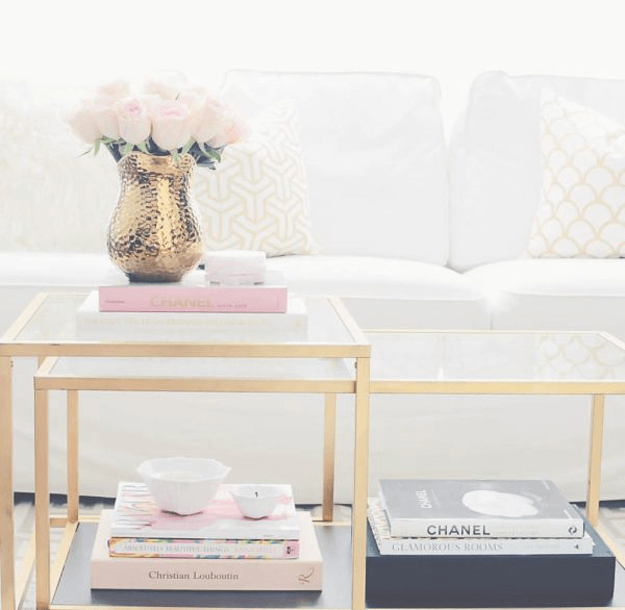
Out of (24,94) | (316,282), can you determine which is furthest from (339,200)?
(24,94)

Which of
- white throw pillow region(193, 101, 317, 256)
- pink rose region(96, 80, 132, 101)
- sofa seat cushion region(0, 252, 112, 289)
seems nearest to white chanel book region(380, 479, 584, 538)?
pink rose region(96, 80, 132, 101)

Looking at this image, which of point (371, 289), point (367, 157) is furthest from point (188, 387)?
point (367, 157)

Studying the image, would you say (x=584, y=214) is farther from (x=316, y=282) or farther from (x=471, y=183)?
(x=316, y=282)

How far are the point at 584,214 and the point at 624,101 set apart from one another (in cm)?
45

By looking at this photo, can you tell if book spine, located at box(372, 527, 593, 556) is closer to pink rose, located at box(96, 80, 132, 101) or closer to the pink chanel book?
the pink chanel book

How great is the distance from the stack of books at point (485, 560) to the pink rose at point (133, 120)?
0.65 metres

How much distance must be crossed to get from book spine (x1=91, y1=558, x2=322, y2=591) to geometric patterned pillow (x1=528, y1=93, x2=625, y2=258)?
1444 millimetres

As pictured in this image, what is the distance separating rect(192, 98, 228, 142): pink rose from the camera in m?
1.55

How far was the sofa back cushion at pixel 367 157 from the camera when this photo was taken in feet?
9.05

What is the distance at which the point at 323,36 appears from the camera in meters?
3.32

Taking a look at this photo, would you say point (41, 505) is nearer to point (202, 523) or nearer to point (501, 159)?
point (202, 523)

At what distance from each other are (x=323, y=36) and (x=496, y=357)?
1.92 m

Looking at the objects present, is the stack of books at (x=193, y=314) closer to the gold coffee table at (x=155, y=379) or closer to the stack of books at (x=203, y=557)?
the gold coffee table at (x=155, y=379)

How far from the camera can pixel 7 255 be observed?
2.46 m
